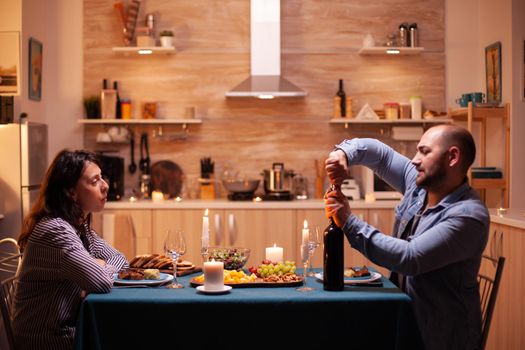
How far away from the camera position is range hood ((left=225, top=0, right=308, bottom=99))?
5957 mm

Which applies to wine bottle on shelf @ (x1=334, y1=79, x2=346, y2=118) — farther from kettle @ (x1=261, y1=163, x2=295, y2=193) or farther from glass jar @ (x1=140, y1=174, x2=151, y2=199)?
glass jar @ (x1=140, y1=174, x2=151, y2=199)

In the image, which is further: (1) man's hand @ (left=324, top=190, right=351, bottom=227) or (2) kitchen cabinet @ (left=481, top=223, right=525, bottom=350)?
(2) kitchen cabinet @ (left=481, top=223, right=525, bottom=350)

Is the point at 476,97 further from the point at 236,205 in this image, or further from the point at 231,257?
the point at 231,257

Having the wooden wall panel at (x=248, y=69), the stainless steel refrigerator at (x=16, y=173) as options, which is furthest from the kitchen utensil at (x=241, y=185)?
the stainless steel refrigerator at (x=16, y=173)

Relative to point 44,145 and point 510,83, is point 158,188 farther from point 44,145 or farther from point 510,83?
point 510,83

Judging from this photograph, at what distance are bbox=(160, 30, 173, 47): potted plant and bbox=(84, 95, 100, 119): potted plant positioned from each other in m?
0.76

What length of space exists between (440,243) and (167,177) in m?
4.22

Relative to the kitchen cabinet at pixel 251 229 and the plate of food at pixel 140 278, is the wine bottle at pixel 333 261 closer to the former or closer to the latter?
the plate of food at pixel 140 278

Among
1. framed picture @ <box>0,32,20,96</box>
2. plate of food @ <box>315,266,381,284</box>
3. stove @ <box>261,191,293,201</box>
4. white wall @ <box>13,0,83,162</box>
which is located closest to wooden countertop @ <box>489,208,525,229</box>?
plate of food @ <box>315,266,381,284</box>

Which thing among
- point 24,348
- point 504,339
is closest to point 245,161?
point 504,339

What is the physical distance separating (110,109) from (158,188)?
2.65ft

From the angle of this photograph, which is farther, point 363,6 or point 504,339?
point 363,6

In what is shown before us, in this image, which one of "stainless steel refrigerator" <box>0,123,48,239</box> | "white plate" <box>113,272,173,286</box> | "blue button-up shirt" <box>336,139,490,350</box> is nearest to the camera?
"blue button-up shirt" <box>336,139,490,350</box>

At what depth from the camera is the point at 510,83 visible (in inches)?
218
